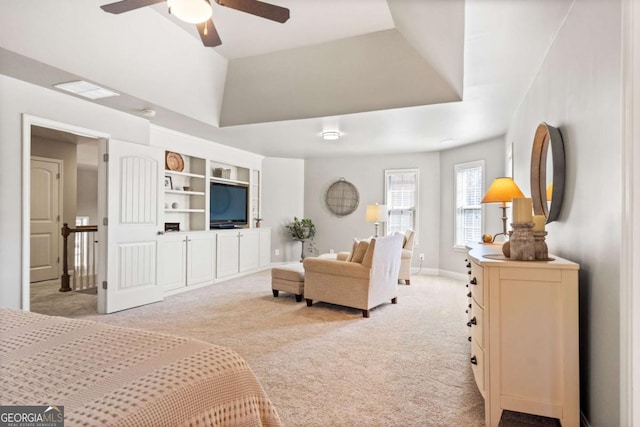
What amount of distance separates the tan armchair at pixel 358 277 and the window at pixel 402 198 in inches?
98.8

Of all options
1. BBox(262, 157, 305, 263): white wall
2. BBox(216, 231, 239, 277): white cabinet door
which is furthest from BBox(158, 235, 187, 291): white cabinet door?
BBox(262, 157, 305, 263): white wall

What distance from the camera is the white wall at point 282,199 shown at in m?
7.24

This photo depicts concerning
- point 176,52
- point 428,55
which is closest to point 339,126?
point 428,55

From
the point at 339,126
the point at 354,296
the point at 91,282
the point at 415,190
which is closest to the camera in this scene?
the point at 354,296

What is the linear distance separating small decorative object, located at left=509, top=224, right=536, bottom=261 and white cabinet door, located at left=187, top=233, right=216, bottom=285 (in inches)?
174

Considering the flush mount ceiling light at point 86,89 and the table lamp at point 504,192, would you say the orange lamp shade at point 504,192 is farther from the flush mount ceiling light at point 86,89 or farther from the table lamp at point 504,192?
the flush mount ceiling light at point 86,89

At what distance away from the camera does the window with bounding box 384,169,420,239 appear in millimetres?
6660

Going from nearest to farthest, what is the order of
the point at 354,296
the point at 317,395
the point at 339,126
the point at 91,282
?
1. the point at 317,395
2. the point at 354,296
3. the point at 339,126
4. the point at 91,282

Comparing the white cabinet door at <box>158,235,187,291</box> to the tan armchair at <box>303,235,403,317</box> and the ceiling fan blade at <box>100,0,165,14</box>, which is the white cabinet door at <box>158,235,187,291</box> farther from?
the ceiling fan blade at <box>100,0,165,14</box>

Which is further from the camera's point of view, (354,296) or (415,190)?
(415,190)

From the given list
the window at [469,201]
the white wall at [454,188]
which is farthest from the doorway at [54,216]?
the window at [469,201]

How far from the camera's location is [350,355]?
2.77 meters

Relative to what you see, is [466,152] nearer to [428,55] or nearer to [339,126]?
[339,126]

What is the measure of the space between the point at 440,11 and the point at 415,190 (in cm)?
429
